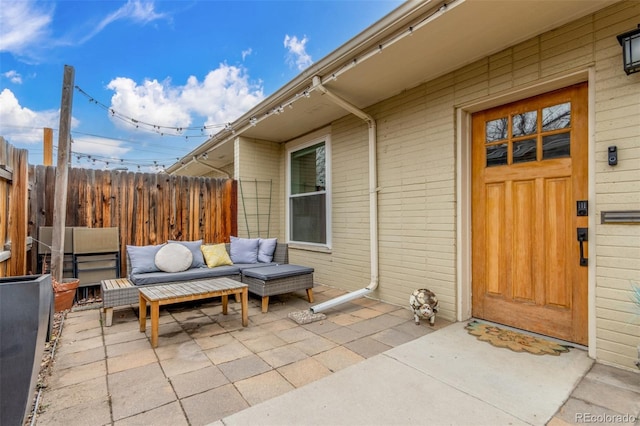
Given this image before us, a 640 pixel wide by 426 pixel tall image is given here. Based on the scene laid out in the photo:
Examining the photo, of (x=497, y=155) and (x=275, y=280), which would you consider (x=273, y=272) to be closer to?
(x=275, y=280)

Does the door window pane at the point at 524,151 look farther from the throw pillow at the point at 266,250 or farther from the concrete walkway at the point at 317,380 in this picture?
the throw pillow at the point at 266,250

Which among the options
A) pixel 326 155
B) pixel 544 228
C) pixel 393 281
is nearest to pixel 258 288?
pixel 393 281

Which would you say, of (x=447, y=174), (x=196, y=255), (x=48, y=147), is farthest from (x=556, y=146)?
(x=48, y=147)

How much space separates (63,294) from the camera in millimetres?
3498

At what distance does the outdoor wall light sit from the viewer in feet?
6.97

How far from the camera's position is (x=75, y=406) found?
1.82m

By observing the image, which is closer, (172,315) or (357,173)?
(172,315)

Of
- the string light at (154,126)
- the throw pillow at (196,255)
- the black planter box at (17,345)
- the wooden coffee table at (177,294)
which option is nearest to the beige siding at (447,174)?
the string light at (154,126)

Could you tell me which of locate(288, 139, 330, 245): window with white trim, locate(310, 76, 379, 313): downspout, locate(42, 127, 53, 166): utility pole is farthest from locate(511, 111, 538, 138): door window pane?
locate(42, 127, 53, 166): utility pole

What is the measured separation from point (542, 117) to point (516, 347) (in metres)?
2.15

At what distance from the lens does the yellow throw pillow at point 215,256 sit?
14.4 ft

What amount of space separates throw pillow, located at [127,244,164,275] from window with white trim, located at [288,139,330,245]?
2.55 meters

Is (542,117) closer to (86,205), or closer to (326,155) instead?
(326,155)

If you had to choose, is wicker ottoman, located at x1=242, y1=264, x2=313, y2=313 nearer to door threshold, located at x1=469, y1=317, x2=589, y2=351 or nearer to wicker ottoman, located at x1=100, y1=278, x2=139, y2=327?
wicker ottoman, located at x1=100, y1=278, x2=139, y2=327
